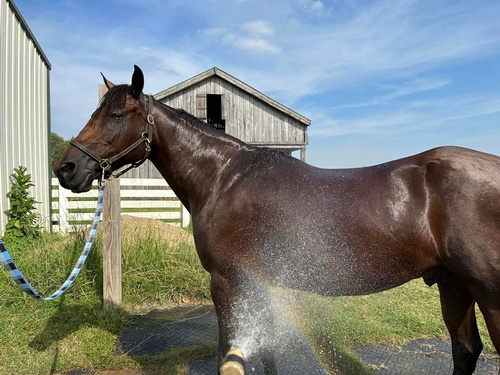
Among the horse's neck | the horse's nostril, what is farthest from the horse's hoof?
the horse's nostril

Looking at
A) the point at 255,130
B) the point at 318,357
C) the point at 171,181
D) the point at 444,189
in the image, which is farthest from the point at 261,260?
the point at 255,130

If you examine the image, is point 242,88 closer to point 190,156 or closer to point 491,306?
point 190,156

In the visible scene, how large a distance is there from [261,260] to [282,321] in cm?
201

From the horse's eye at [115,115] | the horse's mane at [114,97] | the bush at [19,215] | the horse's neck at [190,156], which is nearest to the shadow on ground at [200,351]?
the horse's neck at [190,156]

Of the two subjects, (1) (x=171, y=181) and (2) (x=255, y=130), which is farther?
(2) (x=255, y=130)

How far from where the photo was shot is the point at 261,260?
7.68ft

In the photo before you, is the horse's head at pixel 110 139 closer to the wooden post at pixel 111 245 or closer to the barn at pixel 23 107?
the wooden post at pixel 111 245

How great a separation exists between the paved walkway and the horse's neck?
5.92 ft

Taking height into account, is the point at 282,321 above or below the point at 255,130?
below

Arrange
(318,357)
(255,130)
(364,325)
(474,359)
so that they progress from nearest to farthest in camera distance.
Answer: (474,359), (318,357), (364,325), (255,130)

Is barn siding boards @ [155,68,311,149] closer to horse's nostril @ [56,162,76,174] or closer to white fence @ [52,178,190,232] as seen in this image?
white fence @ [52,178,190,232]

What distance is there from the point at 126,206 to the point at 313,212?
25.8ft

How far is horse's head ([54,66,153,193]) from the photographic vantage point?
7.75ft

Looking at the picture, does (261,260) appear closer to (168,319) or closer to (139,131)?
(139,131)
